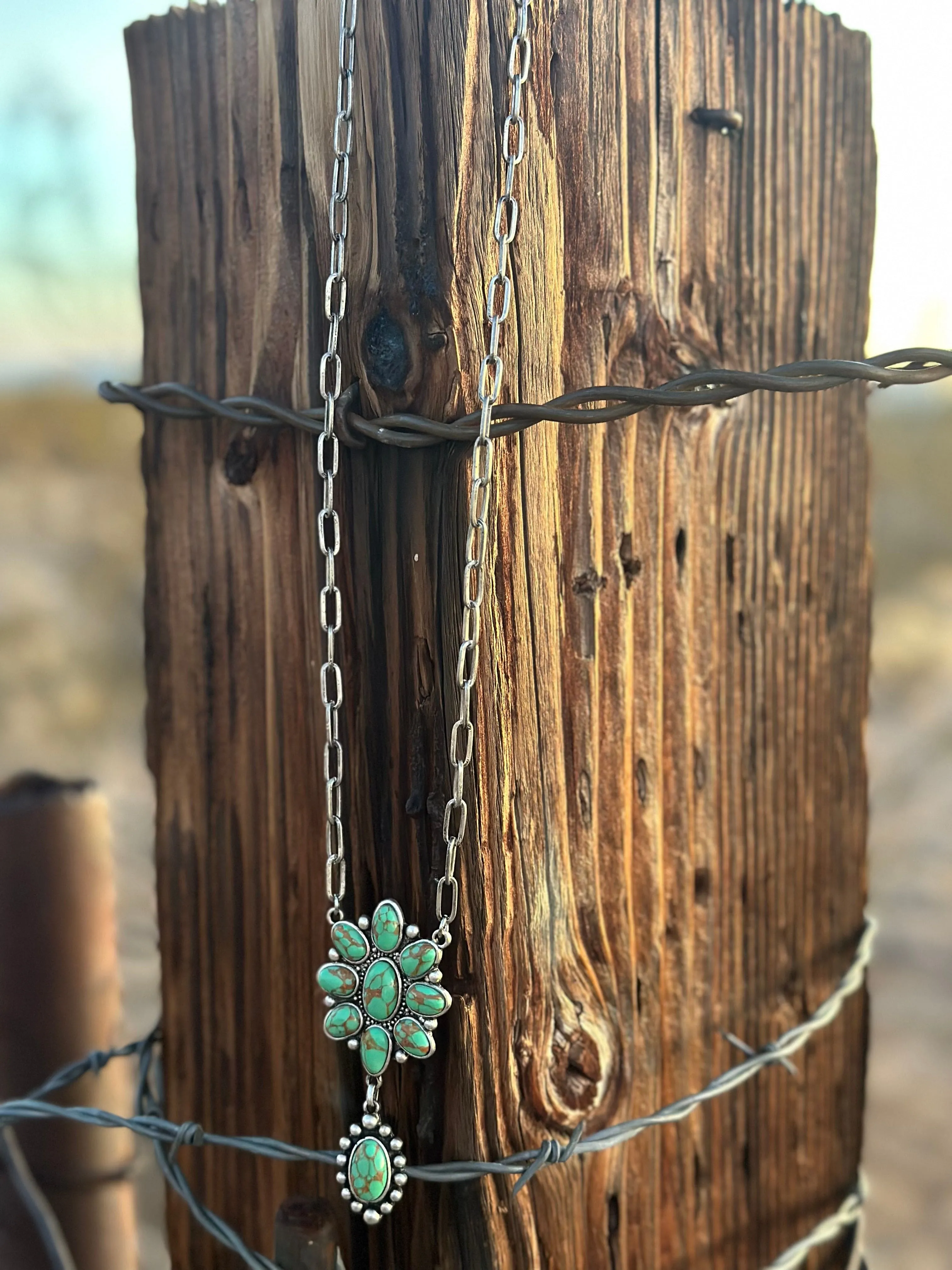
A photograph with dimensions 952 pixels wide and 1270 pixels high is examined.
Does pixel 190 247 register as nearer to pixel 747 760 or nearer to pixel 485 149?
pixel 485 149

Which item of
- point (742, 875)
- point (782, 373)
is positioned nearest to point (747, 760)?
point (742, 875)

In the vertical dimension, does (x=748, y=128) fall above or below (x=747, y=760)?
above

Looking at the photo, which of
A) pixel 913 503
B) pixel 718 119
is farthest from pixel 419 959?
pixel 913 503

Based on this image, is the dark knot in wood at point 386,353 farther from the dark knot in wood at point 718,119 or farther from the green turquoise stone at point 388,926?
the green turquoise stone at point 388,926

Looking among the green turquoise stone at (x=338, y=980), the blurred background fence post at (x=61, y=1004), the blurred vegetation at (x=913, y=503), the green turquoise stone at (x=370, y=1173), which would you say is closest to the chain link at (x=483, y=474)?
the green turquoise stone at (x=338, y=980)

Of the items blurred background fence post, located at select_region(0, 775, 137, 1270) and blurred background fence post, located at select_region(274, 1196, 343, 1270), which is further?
blurred background fence post, located at select_region(0, 775, 137, 1270)

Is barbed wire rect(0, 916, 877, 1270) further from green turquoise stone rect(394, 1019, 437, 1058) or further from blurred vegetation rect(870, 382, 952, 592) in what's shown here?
blurred vegetation rect(870, 382, 952, 592)

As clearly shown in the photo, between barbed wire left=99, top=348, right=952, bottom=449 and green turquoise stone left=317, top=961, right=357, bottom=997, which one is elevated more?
barbed wire left=99, top=348, right=952, bottom=449

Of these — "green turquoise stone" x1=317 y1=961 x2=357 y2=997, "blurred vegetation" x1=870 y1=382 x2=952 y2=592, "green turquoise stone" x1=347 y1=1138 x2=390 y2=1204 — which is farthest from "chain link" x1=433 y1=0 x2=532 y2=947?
"blurred vegetation" x1=870 y1=382 x2=952 y2=592
